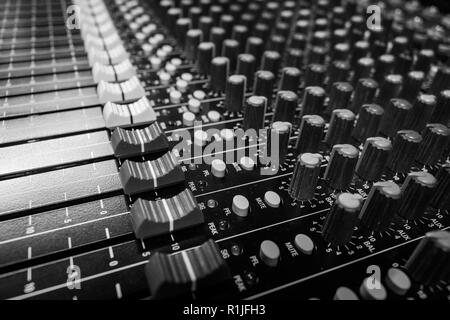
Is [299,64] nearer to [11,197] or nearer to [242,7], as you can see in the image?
[242,7]

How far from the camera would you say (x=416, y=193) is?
3.22 ft

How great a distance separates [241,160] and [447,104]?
0.82 meters

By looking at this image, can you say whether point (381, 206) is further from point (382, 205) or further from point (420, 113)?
point (420, 113)

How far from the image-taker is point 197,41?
1768 mm

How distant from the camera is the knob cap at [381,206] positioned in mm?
943

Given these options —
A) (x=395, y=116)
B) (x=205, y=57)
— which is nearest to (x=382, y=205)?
→ (x=395, y=116)

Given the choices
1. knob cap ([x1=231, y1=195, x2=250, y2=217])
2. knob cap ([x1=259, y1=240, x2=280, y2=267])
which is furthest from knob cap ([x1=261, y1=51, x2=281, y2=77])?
knob cap ([x1=259, y1=240, x2=280, y2=267])

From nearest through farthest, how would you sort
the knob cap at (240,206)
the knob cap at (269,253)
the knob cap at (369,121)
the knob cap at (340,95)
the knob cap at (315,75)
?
the knob cap at (269,253) → the knob cap at (240,206) → the knob cap at (369,121) → the knob cap at (340,95) → the knob cap at (315,75)

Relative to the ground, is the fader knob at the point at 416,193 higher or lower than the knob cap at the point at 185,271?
higher

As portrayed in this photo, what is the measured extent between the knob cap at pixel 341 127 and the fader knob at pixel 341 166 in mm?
153

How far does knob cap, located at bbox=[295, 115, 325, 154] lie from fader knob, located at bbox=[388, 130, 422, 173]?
243 mm

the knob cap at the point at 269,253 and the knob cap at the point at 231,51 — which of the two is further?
the knob cap at the point at 231,51

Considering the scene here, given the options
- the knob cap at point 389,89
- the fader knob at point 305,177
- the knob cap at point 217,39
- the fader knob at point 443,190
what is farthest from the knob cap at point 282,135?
the knob cap at point 217,39

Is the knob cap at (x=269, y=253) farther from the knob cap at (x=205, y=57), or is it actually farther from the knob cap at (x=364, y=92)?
the knob cap at (x=205, y=57)
